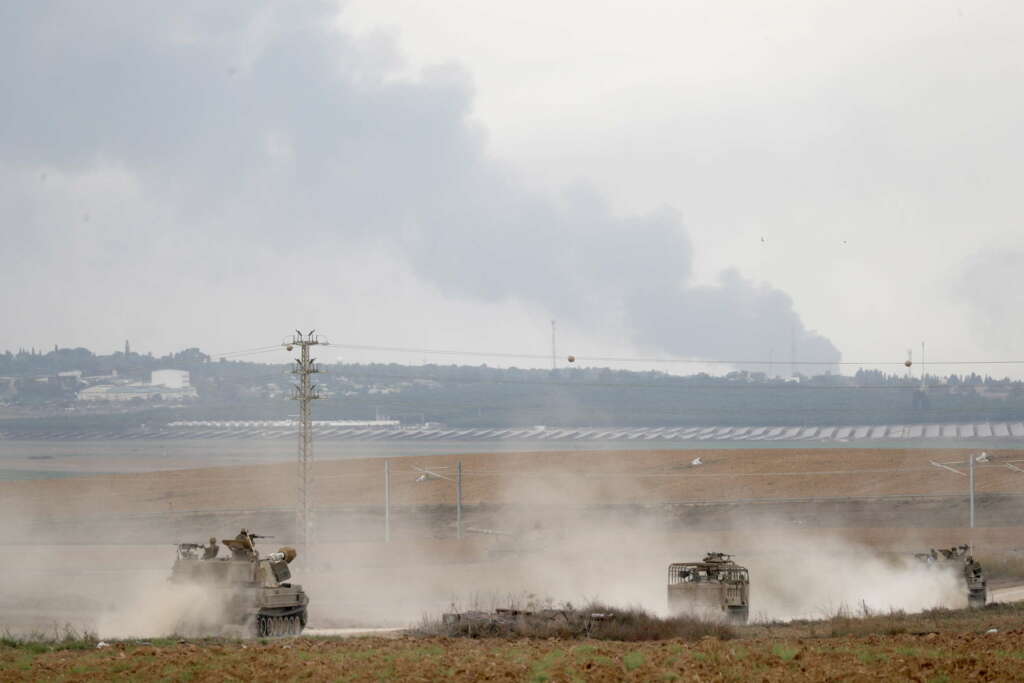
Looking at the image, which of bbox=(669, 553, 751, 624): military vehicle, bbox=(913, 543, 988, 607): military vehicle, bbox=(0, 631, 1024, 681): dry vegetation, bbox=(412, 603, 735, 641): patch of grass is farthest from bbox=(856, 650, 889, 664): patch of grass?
bbox=(913, 543, 988, 607): military vehicle

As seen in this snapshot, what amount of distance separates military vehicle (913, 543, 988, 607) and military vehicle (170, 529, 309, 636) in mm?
26348

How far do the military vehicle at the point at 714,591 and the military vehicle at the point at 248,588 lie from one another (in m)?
12.9

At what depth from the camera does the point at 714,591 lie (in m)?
45.1

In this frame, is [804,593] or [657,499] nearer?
[804,593]

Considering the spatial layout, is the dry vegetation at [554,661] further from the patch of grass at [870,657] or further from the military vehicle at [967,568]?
the military vehicle at [967,568]

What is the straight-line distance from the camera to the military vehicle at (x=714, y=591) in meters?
44.9

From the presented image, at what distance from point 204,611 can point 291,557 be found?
3.38 metres

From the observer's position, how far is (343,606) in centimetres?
5544

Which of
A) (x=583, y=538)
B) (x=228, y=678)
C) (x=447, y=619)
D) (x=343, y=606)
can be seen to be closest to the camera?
(x=228, y=678)

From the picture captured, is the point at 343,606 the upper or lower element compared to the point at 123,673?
lower

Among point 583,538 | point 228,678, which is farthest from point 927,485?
point 228,678

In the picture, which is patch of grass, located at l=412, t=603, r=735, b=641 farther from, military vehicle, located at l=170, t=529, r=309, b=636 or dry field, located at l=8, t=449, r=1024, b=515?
dry field, located at l=8, t=449, r=1024, b=515

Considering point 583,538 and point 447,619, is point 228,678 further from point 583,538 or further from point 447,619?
point 583,538

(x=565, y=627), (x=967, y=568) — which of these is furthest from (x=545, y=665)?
(x=967, y=568)
